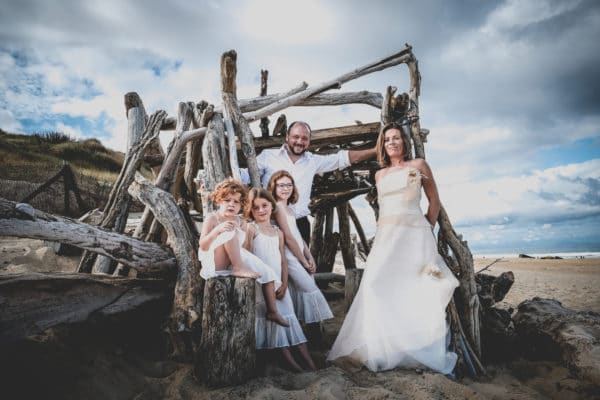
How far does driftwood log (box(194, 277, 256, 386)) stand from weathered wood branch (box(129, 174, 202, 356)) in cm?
40

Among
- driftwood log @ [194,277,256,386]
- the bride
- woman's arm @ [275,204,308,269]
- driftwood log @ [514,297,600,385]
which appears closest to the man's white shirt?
woman's arm @ [275,204,308,269]

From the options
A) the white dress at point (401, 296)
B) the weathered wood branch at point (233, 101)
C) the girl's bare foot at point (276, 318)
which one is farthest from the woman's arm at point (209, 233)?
the white dress at point (401, 296)

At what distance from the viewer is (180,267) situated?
2.89 m


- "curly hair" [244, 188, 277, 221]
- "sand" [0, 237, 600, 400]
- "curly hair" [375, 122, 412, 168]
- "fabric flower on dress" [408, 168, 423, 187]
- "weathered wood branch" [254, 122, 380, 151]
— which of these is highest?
"weathered wood branch" [254, 122, 380, 151]

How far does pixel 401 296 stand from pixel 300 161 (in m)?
1.99

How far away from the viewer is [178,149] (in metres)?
4.14

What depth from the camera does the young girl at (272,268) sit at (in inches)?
103

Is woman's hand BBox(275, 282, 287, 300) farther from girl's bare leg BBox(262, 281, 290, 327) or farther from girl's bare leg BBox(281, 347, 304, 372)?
girl's bare leg BBox(281, 347, 304, 372)

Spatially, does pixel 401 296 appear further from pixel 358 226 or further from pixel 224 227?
pixel 358 226

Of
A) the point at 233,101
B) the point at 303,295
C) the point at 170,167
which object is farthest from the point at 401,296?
the point at 170,167

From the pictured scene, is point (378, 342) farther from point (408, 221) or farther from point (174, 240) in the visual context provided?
point (174, 240)

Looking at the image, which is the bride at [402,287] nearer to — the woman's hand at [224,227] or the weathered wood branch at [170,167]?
the woman's hand at [224,227]

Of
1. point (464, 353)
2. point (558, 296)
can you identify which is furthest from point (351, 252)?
point (558, 296)

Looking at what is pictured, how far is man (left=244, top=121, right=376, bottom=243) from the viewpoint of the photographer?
12.8 feet
